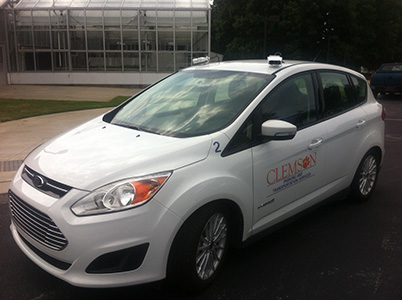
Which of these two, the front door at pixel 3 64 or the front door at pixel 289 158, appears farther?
the front door at pixel 3 64

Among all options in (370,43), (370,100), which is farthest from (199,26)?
(370,43)

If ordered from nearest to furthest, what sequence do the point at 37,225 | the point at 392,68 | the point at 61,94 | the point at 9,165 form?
the point at 37,225 → the point at 9,165 → the point at 61,94 → the point at 392,68

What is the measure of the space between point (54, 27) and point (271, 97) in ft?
80.2

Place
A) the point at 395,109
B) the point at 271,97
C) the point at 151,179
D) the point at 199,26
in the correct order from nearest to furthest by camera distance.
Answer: the point at 151,179, the point at 271,97, the point at 395,109, the point at 199,26

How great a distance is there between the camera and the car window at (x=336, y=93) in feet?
13.7

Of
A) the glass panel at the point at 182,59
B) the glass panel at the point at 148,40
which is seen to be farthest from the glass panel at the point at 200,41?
the glass panel at the point at 148,40

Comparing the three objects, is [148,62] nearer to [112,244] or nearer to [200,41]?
[200,41]

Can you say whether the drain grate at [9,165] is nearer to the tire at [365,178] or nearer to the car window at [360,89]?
the tire at [365,178]

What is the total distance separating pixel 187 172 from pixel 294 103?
1.52m

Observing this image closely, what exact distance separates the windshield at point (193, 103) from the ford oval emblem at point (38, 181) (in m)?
0.95

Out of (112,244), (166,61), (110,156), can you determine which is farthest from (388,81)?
(112,244)

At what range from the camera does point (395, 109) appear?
15320mm

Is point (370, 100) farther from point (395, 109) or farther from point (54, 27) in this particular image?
point (54, 27)

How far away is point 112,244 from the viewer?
8.11 ft
